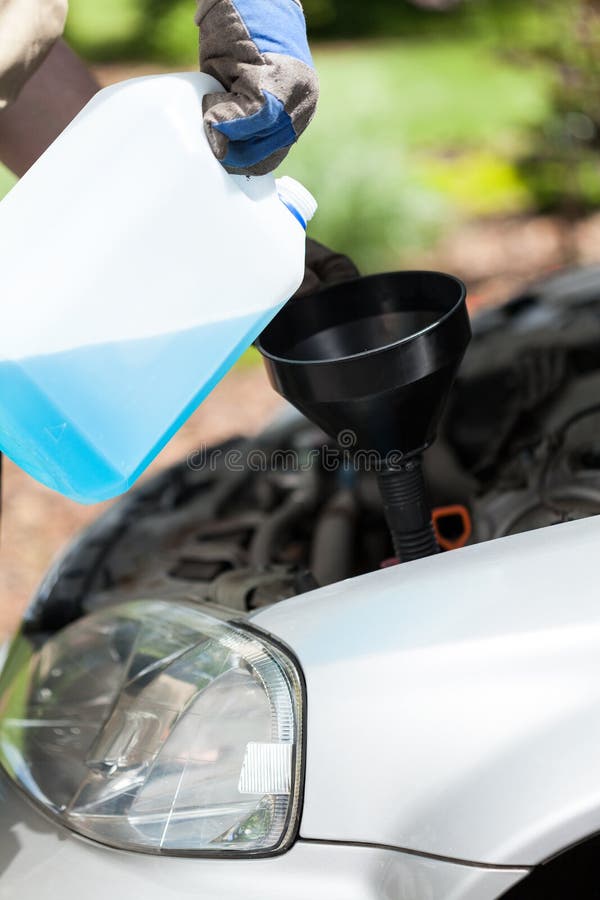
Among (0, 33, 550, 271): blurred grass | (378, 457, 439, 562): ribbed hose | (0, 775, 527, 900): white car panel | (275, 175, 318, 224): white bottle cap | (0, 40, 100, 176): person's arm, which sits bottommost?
(0, 33, 550, 271): blurred grass

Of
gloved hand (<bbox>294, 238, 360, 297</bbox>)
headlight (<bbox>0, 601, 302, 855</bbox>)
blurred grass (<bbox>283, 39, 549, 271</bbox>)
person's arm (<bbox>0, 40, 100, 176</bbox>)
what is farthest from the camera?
blurred grass (<bbox>283, 39, 549, 271</bbox>)

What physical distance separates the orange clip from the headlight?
19.4 inches

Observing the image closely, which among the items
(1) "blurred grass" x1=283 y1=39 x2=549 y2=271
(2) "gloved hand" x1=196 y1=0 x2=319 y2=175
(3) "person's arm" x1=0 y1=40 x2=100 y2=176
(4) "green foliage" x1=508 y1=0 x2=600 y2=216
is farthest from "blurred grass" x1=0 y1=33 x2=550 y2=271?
(2) "gloved hand" x1=196 y1=0 x2=319 y2=175

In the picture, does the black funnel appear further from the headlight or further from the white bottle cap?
the headlight

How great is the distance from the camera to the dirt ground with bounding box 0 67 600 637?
3.75 meters

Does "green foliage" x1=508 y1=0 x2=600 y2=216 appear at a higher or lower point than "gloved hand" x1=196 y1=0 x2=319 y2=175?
lower

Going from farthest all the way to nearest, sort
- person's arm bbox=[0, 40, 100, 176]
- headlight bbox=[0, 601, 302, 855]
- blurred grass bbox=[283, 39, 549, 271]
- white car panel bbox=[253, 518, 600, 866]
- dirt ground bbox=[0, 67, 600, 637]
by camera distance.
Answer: blurred grass bbox=[283, 39, 549, 271] → dirt ground bbox=[0, 67, 600, 637] → person's arm bbox=[0, 40, 100, 176] → headlight bbox=[0, 601, 302, 855] → white car panel bbox=[253, 518, 600, 866]

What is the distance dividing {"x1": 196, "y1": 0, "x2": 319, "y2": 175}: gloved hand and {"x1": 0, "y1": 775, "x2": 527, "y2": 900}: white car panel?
911 millimetres

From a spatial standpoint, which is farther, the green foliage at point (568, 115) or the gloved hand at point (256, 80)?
the green foliage at point (568, 115)

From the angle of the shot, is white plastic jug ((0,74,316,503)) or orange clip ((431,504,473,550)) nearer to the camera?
white plastic jug ((0,74,316,503))

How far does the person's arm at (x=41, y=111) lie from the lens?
6.21ft

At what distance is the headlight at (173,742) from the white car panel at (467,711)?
0.05 meters

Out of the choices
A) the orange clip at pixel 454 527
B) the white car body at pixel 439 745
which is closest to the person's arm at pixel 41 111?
the orange clip at pixel 454 527

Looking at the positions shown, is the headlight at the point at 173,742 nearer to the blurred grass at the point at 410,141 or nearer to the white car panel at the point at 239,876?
the white car panel at the point at 239,876
